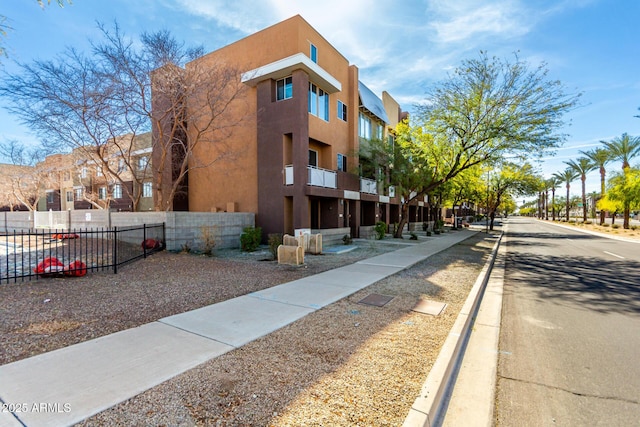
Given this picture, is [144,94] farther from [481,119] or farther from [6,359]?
A: [481,119]

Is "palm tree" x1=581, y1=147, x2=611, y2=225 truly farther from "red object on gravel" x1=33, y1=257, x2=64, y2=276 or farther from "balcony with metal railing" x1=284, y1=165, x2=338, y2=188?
"red object on gravel" x1=33, y1=257, x2=64, y2=276

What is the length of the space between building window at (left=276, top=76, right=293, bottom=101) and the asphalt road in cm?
1365

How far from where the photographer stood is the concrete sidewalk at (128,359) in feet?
9.57

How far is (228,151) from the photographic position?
18750 mm

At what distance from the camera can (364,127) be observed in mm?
23781

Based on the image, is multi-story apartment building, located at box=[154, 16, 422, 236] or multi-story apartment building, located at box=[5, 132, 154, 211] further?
multi-story apartment building, located at box=[5, 132, 154, 211]

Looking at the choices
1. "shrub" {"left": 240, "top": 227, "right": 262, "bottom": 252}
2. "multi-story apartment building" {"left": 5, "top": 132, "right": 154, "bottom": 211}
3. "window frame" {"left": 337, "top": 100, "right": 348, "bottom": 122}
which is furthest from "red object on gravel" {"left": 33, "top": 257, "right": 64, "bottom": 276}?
"window frame" {"left": 337, "top": 100, "right": 348, "bottom": 122}

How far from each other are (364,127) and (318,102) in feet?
22.4

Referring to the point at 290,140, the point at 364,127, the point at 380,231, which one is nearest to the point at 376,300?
the point at 290,140

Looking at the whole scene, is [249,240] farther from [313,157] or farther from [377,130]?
[377,130]

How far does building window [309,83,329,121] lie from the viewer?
17.4 metres

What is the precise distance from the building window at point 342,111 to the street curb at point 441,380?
661 inches

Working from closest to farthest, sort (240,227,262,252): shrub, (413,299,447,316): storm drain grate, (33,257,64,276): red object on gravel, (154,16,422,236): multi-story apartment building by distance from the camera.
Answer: (413,299,447,316): storm drain grate < (33,257,64,276): red object on gravel < (240,227,262,252): shrub < (154,16,422,236): multi-story apartment building

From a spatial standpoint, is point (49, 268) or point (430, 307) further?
point (49, 268)
